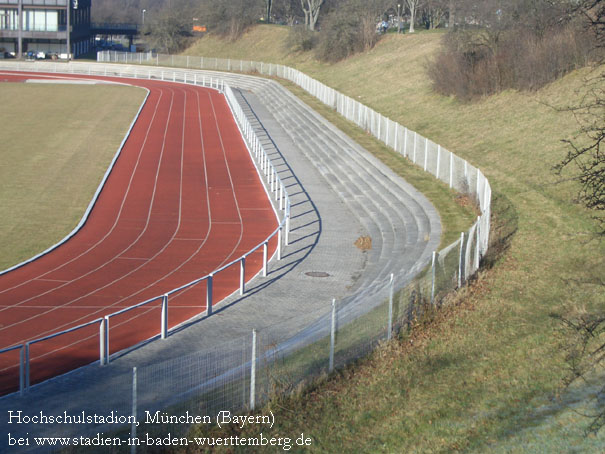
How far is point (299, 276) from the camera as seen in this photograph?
18.8m

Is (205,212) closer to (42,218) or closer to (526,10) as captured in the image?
(42,218)

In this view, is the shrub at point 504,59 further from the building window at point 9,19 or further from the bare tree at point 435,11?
the building window at point 9,19

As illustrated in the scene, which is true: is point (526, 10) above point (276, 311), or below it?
above

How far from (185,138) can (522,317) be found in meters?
31.1

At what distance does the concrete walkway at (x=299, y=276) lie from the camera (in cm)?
973

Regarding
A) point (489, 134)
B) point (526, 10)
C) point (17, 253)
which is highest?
point (526, 10)

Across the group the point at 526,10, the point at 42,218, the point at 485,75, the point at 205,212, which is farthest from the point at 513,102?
the point at 42,218

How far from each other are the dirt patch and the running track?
7.85 ft

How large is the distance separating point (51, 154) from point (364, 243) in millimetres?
20770

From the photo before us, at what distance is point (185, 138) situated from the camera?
42.7 metres

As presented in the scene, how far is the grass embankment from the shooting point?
78.7ft

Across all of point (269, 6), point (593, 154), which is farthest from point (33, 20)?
point (593, 154)

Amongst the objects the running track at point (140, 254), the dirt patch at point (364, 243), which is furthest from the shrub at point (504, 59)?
the dirt patch at point (364, 243)

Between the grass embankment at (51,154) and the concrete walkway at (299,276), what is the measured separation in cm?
722
